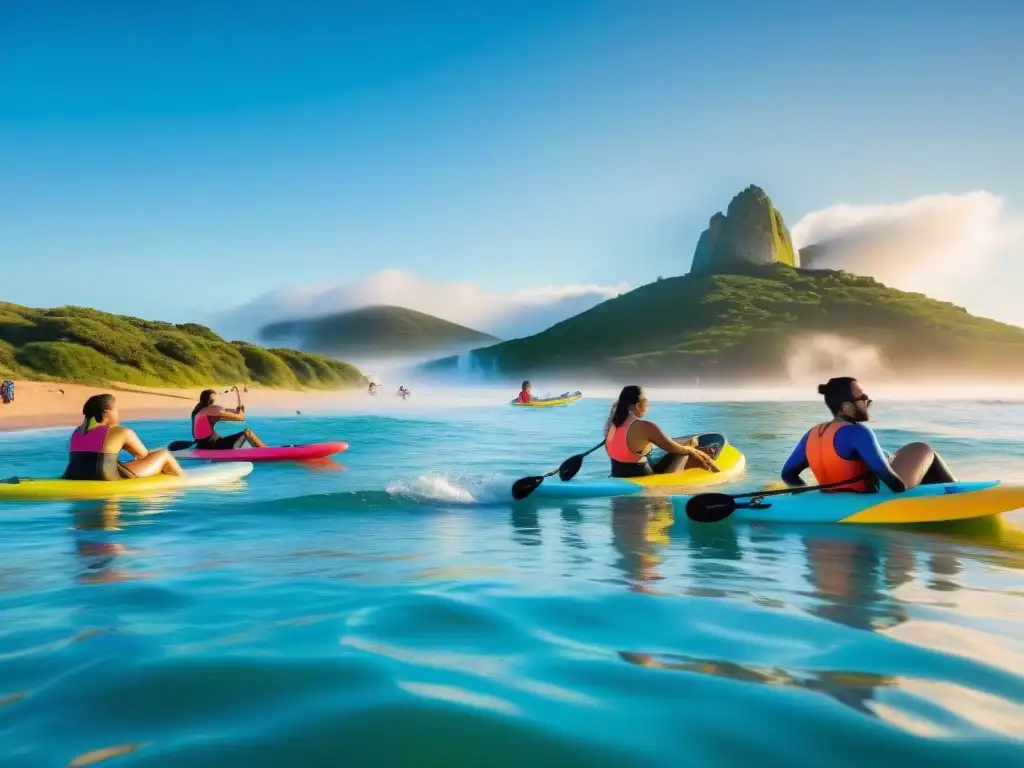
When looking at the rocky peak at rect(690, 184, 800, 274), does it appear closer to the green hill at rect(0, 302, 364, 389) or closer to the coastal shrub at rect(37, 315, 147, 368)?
the green hill at rect(0, 302, 364, 389)

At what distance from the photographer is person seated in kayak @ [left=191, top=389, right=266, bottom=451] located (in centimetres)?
1526

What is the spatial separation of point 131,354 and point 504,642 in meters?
55.9

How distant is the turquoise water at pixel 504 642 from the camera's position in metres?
3.16

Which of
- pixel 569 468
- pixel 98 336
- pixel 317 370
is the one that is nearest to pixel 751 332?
pixel 317 370

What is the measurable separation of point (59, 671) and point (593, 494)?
7426mm

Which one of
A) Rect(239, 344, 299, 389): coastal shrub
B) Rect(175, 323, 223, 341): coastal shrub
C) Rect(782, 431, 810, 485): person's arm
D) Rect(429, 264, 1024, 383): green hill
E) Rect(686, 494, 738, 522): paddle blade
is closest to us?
Rect(686, 494, 738, 522): paddle blade

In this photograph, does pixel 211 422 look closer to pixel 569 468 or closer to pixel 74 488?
pixel 74 488

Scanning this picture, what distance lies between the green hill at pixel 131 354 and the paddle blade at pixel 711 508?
47.5m

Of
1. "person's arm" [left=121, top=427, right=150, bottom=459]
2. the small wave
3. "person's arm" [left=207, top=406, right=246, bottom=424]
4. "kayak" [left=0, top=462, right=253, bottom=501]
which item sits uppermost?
"person's arm" [left=207, top=406, right=246, bottom=424]

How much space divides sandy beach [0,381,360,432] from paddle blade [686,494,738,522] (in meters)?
24.6

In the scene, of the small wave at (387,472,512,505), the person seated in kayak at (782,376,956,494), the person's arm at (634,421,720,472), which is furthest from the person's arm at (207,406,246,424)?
the person seated in kayak at (782,376,956,494)

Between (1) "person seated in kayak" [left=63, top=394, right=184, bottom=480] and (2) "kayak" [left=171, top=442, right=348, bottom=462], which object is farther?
(2) "kayak" [left=171, top=442, right=348, bottom=462]

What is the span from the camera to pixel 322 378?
72062 mm

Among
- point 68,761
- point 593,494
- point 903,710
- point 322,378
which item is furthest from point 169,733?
point 322,378
